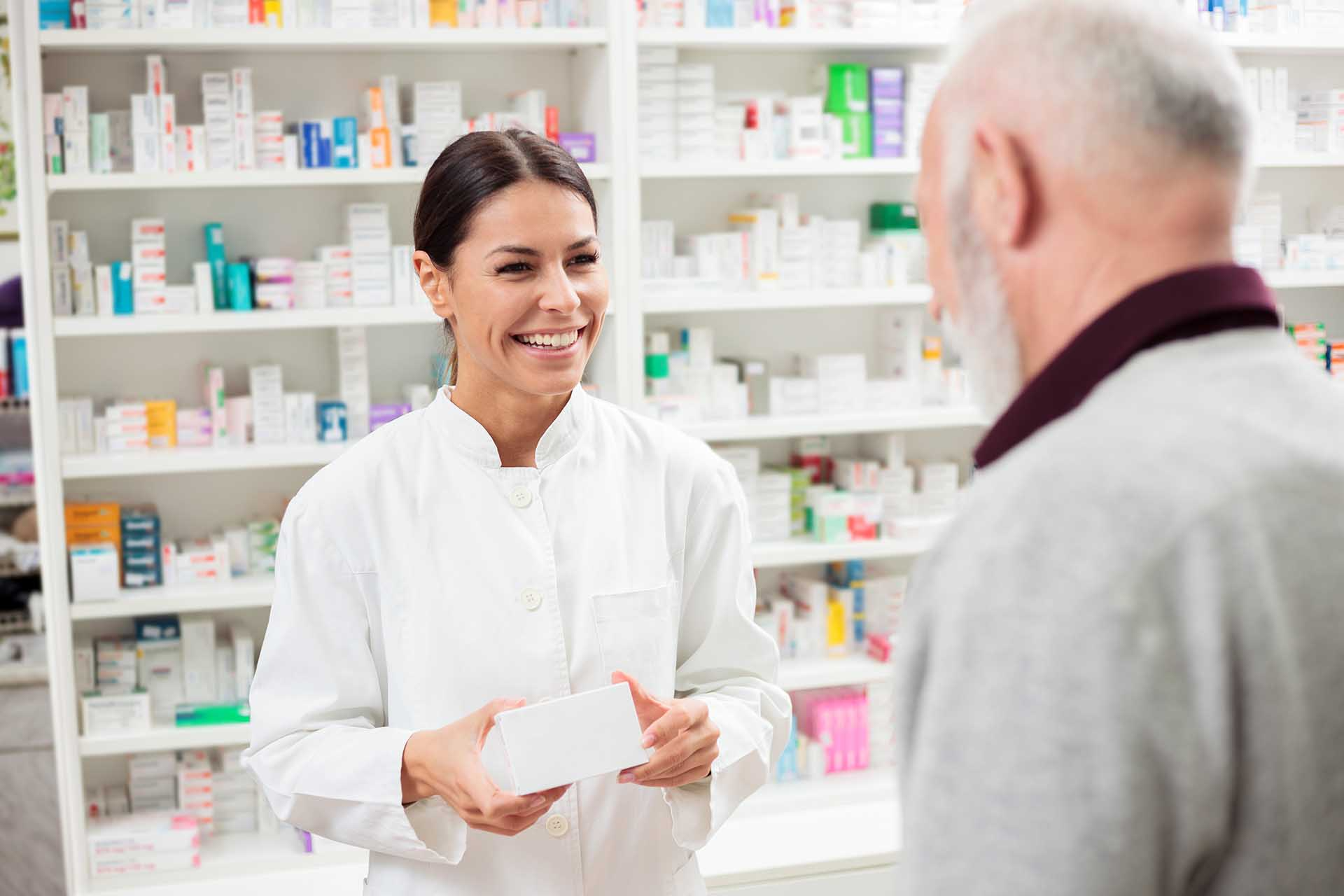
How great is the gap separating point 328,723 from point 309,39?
2200 mm

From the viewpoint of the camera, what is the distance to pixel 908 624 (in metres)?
0.66

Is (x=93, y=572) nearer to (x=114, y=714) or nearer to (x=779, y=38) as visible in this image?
(x=114, y=714)

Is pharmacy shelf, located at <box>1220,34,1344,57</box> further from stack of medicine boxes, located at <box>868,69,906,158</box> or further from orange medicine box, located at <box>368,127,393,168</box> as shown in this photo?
orange medicine box, located at <box>368,127,393,168</box>

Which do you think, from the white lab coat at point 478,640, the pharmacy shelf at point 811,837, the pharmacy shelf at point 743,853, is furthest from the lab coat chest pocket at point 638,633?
the pharmacy shelf at point 743,853

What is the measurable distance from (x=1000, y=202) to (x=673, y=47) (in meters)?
2.95

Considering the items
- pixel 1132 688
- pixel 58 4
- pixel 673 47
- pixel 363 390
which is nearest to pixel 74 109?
pixel 58 4

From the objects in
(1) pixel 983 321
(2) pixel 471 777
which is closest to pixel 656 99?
(2) pixel 471 777

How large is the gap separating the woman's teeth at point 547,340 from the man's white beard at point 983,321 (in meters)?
0.84

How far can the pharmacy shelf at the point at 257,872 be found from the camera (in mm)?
3037

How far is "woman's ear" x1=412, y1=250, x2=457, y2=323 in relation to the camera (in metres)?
1.63

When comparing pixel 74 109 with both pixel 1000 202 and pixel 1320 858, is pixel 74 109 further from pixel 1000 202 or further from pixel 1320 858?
pixel 1320 858

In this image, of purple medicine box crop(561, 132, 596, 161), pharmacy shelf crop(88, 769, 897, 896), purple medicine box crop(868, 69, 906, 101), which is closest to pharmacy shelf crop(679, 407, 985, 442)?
purple medicine box crop(561, 132, 596, 161)

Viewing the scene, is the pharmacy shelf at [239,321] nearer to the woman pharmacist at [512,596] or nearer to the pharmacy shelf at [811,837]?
the pharmacy shelf at [811,837]

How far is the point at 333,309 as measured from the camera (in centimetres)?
329
